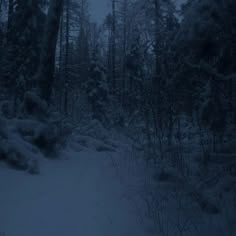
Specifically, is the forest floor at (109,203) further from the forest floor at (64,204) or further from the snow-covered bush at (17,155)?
the snow-covered bush at (17,155)

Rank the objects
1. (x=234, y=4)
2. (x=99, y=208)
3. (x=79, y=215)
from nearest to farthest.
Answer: (x=79, y=215), (x=99, y=208), (x=234, y=4)

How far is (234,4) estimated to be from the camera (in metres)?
3.73

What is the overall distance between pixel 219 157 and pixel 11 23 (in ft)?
47.1

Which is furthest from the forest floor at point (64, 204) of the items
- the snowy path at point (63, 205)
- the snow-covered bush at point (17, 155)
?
the snow-covered bush at point (17, 155)

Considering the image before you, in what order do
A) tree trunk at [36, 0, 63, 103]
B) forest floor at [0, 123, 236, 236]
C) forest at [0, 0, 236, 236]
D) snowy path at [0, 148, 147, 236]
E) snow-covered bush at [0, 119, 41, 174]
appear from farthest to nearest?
tree trunk at [36, 0, 63, 103], snow-covered bush at [0, 119, 41, 174], forest at [0, 0, 236, 236], forest floor at [0, 123, 236, 236], snowy path at [0, 148, 147, 236]

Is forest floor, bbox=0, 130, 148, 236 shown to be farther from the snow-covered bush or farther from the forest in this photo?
the snow-covered bush

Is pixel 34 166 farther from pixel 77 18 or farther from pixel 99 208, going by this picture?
pixel 77 18

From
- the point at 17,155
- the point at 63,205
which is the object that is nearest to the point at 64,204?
the point at 63,205

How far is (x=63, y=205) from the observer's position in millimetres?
3373

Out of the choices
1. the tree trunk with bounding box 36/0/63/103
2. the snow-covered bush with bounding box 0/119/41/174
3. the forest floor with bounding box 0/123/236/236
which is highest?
the tree trunk with bounding box 36/0/63/103

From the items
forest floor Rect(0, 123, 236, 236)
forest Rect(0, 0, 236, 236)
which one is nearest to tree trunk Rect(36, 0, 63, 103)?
forest Rect(0, 0, 236, 236)

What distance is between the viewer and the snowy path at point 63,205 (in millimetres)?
2809

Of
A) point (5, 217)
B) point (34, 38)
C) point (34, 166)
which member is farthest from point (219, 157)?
point (34, 38)

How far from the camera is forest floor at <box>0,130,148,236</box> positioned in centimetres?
281
